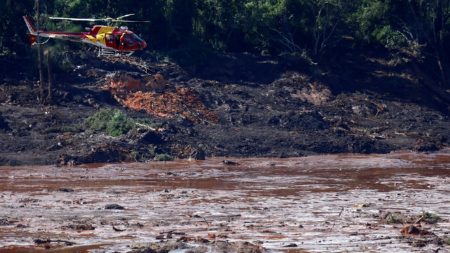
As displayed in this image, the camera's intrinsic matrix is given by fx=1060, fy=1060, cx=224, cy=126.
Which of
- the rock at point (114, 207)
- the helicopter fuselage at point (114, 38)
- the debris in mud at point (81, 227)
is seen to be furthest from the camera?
the helicopter fuselage at point (114, 38)

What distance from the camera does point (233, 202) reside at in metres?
24.3

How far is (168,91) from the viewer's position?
37.1 m

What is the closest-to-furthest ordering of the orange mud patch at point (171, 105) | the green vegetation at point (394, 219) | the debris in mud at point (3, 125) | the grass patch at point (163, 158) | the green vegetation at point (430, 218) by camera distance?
the green vegetation at point (394, 219) < the green vegetation at point (430, 218) < the grass patch at point (163, 158) < the debris in mud at point (3, 125) < the orange mud patch at point (171, 105)

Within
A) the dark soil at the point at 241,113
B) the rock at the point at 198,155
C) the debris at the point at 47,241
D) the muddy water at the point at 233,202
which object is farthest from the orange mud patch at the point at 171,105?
the debris at the point at 47,241

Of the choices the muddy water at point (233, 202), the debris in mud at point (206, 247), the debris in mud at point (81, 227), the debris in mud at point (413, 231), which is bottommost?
the muddy water at point (233, 202)

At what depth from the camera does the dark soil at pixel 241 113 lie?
107 feet

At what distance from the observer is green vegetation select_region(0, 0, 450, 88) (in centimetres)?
4034

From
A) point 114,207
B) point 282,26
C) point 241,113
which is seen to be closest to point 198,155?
point 241,113

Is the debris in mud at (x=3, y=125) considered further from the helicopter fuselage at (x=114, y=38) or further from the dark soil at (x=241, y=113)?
the helicopter fuselage at (x=114, y=38)

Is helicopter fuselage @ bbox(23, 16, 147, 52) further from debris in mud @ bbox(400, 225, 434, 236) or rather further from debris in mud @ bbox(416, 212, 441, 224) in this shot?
debris in mud @ bbox(400, 225, 434, 236)

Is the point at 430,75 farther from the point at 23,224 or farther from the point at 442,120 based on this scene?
the point at 23,224

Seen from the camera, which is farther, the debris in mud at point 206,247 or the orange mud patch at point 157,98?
the orange mud patch at point 157,98

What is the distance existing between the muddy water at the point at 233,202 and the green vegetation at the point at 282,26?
856cm

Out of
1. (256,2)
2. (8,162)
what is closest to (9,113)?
(8,162)
